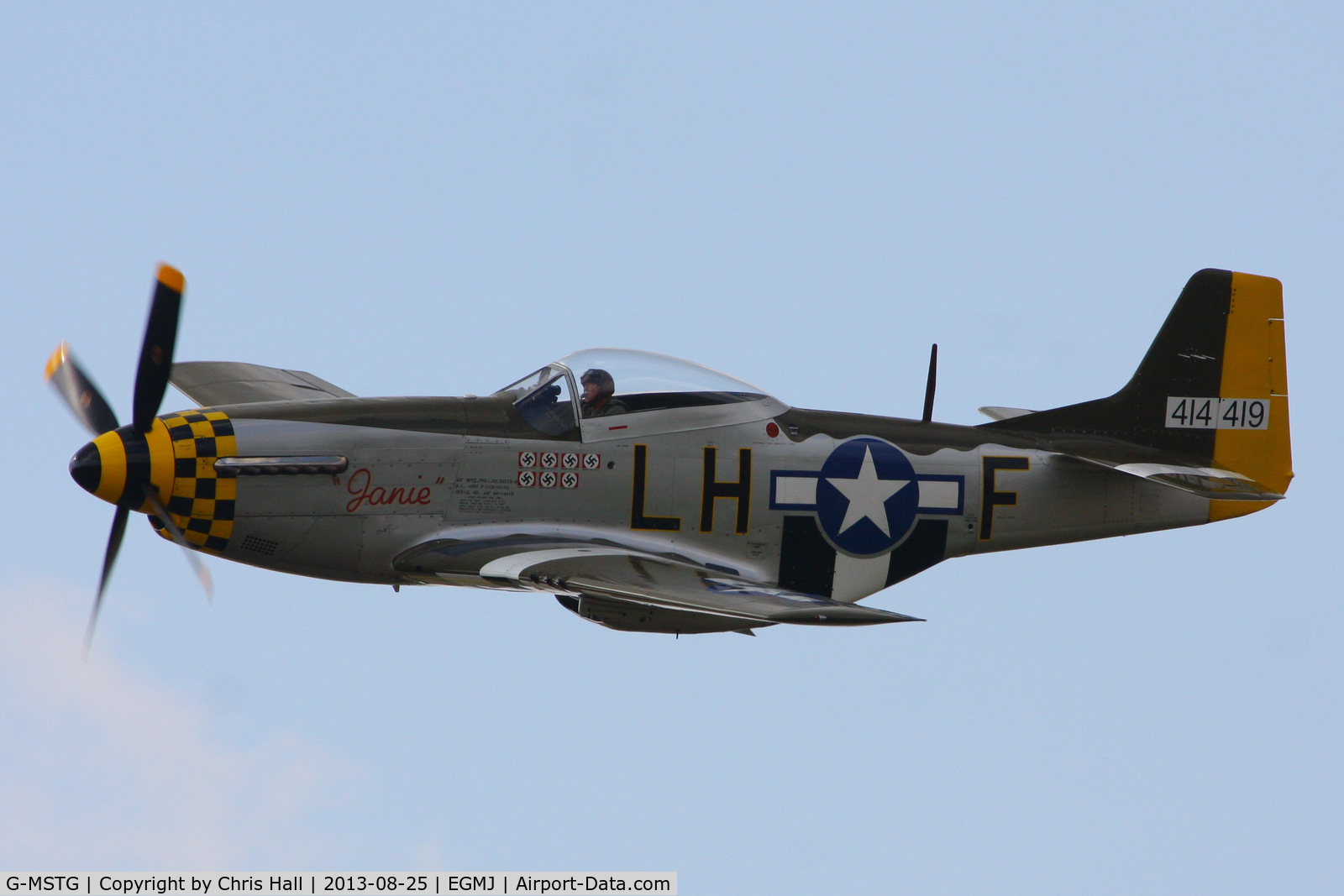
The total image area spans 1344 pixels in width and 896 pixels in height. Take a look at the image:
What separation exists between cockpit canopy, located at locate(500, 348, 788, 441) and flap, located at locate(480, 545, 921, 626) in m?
0.99

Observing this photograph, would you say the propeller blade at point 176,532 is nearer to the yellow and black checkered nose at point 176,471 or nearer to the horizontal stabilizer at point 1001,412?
the yellow and black checkered nose at point 176,471

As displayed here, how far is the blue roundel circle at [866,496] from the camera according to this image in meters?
12.4

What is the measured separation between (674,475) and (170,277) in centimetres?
399

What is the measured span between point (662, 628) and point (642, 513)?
100cm

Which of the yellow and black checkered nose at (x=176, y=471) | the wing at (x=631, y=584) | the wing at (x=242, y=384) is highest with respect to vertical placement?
the wing at (x=242, y=384)

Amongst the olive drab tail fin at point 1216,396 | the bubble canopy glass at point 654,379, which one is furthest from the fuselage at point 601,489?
the olive drab tail fin at point 1216,396

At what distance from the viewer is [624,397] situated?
1207cm

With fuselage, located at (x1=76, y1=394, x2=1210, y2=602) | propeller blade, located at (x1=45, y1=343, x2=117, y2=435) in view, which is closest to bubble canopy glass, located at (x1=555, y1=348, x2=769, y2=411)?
fuselage, located at (x1=76, y1=394, x2=1210, y2=602)

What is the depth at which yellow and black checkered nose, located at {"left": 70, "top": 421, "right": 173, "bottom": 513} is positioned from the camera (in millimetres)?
11102

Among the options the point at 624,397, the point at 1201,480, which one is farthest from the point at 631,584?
the point at 1201,480

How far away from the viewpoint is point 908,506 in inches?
497

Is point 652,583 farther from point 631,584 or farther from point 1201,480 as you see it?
point 1201,480
